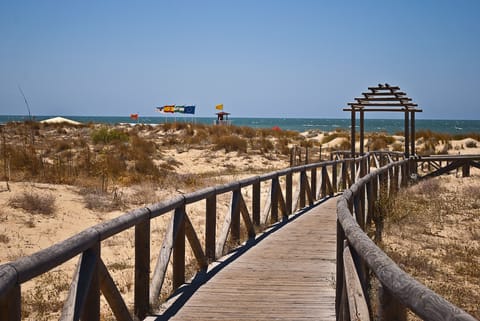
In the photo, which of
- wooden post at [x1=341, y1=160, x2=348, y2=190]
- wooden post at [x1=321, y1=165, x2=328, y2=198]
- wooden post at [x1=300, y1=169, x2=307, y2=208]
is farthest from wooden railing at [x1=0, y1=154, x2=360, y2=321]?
wooden post at [x1=341, y1=160, x2=348, y2=190]

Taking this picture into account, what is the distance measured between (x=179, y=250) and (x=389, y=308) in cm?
Result: 357

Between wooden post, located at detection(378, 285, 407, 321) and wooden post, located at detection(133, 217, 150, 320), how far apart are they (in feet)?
8.64

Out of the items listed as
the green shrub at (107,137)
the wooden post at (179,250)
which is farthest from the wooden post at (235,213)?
the green shrub at (107,137)

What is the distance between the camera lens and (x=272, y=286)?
20.8 ft

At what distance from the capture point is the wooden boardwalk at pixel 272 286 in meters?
5.38

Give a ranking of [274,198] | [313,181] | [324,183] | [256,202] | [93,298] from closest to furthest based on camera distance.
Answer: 1. [93,298]
2. [256,202]
3. [274,198]
4. [313,181]
5. [324,183]

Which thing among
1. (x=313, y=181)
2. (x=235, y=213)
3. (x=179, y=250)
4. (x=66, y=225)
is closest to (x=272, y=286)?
(x=179, y=250)

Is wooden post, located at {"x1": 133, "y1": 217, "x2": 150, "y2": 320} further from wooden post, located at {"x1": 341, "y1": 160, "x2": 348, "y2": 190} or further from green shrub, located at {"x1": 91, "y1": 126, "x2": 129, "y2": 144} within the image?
green shrub, located at {"x1": 91, "y1": 126, "x2": 129, "y2": 144}

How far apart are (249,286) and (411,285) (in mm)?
3870

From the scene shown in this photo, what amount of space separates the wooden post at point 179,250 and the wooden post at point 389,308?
127 inches

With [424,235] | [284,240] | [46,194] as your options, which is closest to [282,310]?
[284,240]

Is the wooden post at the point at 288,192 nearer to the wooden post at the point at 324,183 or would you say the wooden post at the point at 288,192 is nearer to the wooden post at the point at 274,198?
the wooden post at the point at 274,198

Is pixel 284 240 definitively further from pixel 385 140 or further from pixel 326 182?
pixel 385 140

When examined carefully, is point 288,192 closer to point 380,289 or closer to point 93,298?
point 93,298
